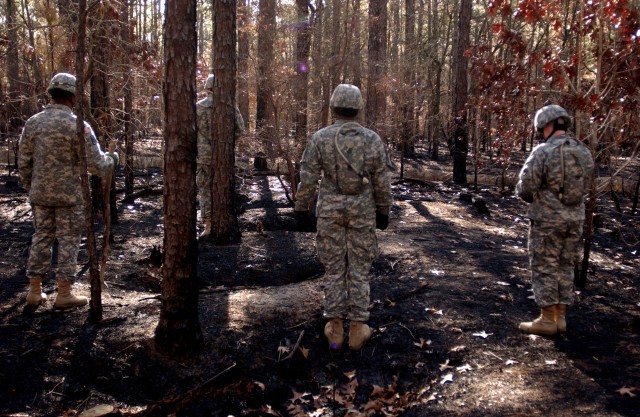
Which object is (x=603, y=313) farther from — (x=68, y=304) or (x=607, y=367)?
(x=68, y=304)

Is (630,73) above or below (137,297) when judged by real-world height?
above

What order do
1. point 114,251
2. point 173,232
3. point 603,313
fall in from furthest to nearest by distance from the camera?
point 114,251, point 603,313, point 173,232

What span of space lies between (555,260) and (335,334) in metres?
2.12

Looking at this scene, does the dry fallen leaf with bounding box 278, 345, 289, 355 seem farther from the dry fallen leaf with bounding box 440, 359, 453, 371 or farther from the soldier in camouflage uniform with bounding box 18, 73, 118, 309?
the soldier in camouflage uniform with bounding box 18, 73, 118, 309

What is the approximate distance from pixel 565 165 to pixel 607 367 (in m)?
1.72

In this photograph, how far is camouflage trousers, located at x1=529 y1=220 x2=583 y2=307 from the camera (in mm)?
4812

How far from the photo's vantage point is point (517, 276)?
263 inches

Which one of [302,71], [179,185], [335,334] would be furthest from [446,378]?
[302,71]

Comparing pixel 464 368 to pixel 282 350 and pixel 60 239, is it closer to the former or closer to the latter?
pixel 282 350

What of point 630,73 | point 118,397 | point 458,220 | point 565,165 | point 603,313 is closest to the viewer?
point 118,397

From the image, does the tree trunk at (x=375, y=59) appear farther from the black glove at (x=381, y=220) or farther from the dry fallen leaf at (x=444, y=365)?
the dry fallen leaf at (x=444, y=365)

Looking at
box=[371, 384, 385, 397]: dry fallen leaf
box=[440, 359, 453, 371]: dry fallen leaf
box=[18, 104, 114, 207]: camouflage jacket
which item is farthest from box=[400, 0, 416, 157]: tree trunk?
box=[371, 384, 385, 397]: dry fallen leaf

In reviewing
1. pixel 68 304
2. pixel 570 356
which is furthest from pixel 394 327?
pixel 68 304

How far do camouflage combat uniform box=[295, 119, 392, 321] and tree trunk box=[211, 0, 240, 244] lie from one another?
140 inches
